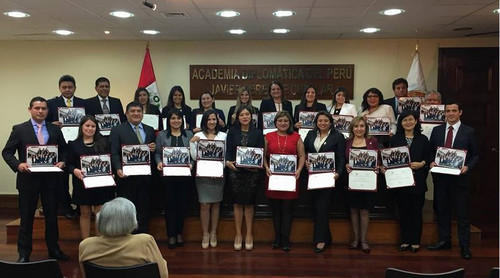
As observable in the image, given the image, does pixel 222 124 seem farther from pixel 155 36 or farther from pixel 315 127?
pixel 155 36

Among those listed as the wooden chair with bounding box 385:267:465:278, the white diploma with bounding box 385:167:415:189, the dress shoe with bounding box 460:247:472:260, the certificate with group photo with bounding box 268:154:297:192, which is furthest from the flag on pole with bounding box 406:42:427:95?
the wooden chair with bounding box 385:267:465:278

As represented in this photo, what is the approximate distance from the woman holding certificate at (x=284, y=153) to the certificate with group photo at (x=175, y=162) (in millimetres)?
859

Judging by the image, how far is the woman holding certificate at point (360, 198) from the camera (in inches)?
182

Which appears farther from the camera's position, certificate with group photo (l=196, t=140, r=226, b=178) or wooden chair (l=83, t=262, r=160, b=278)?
certificate with group photo (l=196, t=140, r=226, b=178)

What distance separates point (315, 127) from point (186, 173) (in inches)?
57.5

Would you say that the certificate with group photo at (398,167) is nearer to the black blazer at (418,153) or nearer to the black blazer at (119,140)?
the black blazer at (418,153)

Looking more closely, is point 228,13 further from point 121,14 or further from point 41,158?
point 41,158

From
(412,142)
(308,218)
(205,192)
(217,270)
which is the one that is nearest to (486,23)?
(412,142)

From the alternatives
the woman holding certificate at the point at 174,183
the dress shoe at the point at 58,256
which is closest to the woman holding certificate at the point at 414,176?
the woman holding certificate at the point at 174,183

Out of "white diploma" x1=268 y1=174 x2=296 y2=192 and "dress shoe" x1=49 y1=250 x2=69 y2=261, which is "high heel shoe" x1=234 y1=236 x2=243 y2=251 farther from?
"dress shoe" x1=49 y1=250 x2=69 y2=261

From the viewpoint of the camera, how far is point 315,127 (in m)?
4.74

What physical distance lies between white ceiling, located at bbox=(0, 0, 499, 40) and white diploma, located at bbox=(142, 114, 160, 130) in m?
1.19

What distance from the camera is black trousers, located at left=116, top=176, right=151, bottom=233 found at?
4594mm

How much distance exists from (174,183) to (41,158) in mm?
1331
